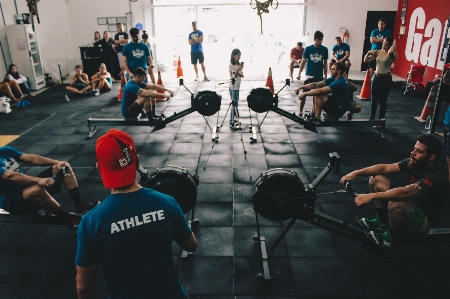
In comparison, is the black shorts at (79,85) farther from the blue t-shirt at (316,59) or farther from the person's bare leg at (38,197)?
the person's bare leg at (38,197)

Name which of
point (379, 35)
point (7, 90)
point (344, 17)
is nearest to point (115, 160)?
point (7, 90)

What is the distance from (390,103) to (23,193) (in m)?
7.38

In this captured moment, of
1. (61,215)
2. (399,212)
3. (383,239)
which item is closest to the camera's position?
(399,212)

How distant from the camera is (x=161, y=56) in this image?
39.9ft

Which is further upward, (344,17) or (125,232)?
(344,17)

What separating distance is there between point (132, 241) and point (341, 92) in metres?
4.78

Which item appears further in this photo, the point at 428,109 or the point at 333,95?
the point at 428,109

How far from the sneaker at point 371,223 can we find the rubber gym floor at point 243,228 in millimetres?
153

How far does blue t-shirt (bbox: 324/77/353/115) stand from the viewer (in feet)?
17.7

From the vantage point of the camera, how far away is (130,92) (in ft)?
18.4

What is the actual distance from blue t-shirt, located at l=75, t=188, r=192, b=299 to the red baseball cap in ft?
0.23

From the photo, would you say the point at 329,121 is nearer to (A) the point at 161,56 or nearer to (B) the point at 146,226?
(B) the point at 146,226

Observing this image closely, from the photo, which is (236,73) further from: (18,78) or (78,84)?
(18,78)

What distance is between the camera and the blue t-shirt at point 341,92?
213 inches
